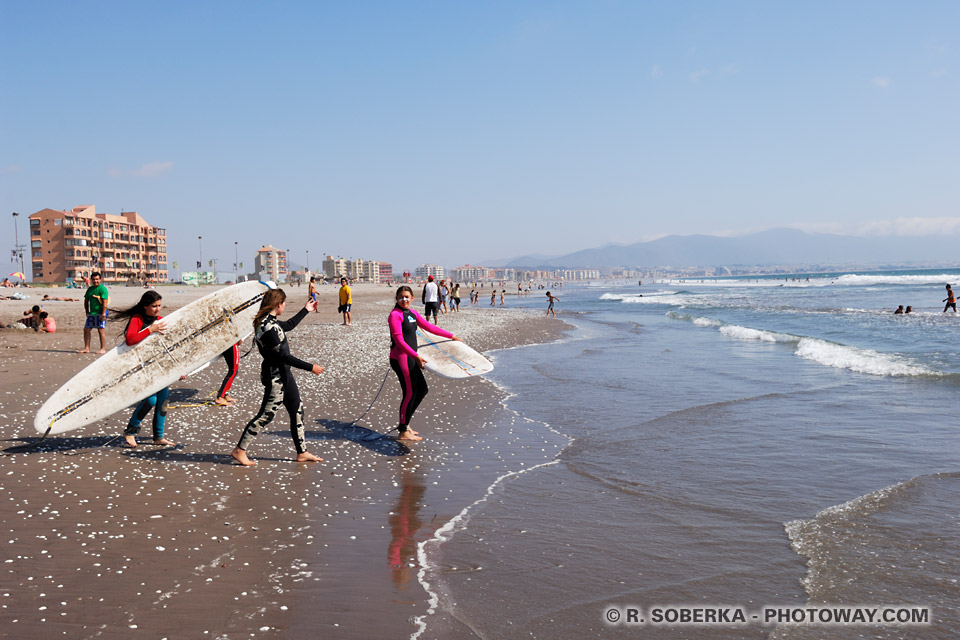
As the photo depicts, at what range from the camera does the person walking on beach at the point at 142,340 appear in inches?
292

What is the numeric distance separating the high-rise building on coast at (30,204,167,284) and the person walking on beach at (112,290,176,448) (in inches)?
4971

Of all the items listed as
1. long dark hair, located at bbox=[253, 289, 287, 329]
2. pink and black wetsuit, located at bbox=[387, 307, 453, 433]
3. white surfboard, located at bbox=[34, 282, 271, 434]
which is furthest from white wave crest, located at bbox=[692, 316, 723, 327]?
long dark hair, located at bbox=[253, 289, 287, 329]

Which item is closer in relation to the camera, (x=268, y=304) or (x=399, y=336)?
(x=268, y=304)

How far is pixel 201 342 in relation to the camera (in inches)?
337

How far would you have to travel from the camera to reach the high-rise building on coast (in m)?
124

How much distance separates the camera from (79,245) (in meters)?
125

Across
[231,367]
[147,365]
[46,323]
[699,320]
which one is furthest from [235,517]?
[699,320]

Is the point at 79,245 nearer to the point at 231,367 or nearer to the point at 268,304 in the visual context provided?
the point at 231,367

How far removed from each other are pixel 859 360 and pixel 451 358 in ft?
37.2

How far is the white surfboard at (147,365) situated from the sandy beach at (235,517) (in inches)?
16.9

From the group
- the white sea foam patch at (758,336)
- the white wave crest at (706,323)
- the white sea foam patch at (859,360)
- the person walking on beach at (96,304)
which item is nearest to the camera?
the white sea foam patch at (859,360)

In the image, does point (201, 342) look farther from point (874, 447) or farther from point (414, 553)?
point (874, 447)

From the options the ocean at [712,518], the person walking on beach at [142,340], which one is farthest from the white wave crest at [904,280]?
the person walking on beach at [142,340]

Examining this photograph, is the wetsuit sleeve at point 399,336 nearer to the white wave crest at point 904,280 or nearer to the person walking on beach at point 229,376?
the person walking on beach at point 229,376
